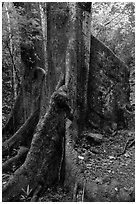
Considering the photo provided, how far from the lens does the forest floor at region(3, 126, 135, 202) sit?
460 cm

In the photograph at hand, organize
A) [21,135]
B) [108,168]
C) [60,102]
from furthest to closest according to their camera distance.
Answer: [21,135]
[108,168]
[60,102]

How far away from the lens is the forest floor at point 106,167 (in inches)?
181

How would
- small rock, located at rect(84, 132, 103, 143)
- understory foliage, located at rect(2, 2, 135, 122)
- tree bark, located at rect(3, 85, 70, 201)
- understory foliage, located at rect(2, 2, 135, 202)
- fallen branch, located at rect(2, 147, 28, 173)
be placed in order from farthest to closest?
1. understory foliage, located at rect(2, 2, 135, 122)
2. small rock, located at rect(84, 132, 103, 143)
3. fallen branch, located at rect(2, 147, 28, 173)
4. understory foliage, located at rect(2, 2, 135, 202)
5. tree bark, located at rect(3, 85, 70, 201)

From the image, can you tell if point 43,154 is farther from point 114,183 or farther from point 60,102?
point 114,183

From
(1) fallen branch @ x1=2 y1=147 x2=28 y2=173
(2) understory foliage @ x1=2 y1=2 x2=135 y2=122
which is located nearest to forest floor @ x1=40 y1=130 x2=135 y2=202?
(1) fallen branch @ x1=2 y1=147 x2=28 y2=173

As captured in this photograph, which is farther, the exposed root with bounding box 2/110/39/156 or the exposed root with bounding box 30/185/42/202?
the exposed root with bounding box 2/110/39/156

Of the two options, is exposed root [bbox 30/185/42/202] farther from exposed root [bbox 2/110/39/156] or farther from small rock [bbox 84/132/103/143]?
exposed root [bbox 2/110/39/156]

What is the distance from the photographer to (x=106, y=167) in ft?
17.3

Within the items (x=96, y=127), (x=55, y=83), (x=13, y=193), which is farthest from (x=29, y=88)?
(x=13, y=193)

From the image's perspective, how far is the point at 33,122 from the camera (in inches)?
268

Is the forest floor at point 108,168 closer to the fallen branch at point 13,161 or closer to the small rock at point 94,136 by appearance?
the small rock at point 94,136

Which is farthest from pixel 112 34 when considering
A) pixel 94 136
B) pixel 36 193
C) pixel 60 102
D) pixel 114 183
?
pixel 36 193

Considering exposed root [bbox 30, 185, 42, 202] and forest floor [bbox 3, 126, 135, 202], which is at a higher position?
forest floor [bbox 3, 126, 135, 202]

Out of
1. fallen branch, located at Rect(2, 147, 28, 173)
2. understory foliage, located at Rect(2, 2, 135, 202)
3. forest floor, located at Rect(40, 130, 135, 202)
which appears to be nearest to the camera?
forest floor, located at Rect(40, 130, 135, 202)
